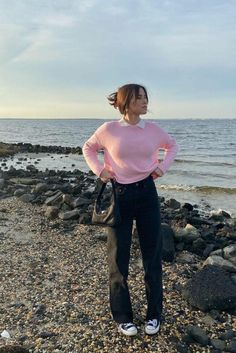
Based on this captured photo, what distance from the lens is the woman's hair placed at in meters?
4.37

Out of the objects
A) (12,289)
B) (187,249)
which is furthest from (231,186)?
(12,289)

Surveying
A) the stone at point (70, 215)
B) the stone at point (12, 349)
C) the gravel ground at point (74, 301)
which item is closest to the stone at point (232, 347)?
the gravel ground at point (74, 301)

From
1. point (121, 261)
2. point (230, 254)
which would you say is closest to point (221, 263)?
point (230, 254)

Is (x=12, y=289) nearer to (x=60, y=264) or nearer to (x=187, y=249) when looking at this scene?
(x=60, y=264)

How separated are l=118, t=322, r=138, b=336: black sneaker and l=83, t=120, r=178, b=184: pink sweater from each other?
156 centimetres

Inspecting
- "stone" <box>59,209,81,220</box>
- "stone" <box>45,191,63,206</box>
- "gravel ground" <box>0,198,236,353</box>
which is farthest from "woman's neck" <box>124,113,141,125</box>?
"stone" <box>45,191,63,206</box>

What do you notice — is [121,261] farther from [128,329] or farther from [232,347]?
[232,347]

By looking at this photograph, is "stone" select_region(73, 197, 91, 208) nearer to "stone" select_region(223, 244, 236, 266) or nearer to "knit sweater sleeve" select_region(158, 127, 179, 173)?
"stone" select_region(223, 244, 236, 266)

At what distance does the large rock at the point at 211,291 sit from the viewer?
213 inches

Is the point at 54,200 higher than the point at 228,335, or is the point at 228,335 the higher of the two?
the point at 228,335

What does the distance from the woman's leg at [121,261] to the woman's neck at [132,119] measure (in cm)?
75

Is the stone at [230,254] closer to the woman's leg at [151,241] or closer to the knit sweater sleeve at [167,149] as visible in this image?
the woman's leg at [151,241]

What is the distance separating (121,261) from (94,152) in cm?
119

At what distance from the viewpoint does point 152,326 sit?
4.84m
